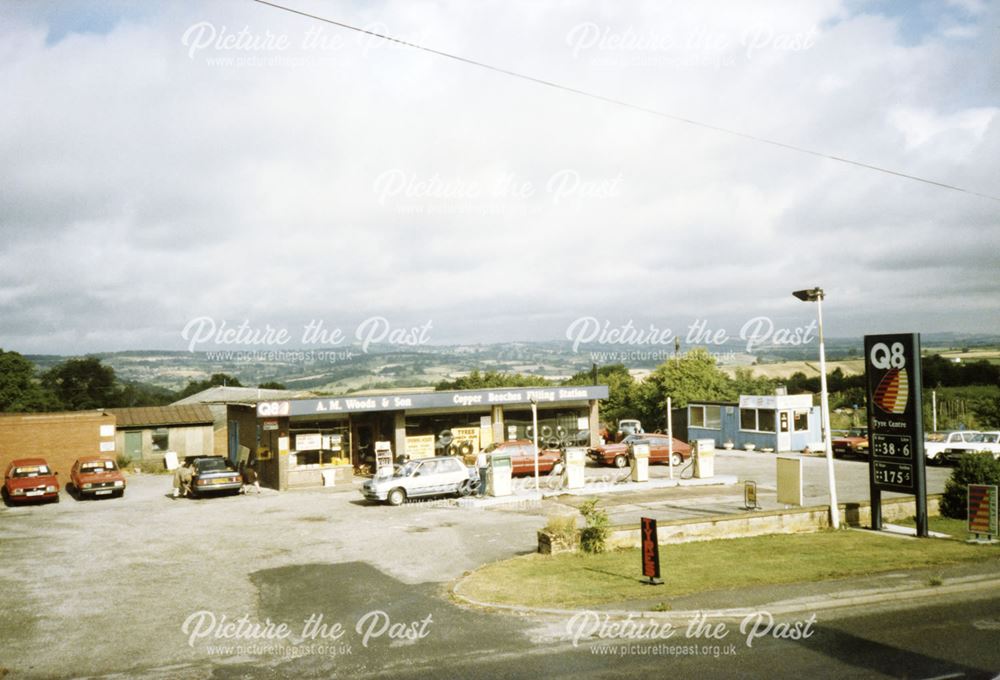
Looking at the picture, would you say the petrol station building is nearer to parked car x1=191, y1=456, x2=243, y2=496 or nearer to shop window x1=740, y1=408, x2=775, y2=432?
parked car x1=191, y1=456, x2=243, y2=496

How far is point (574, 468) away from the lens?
25250 mm

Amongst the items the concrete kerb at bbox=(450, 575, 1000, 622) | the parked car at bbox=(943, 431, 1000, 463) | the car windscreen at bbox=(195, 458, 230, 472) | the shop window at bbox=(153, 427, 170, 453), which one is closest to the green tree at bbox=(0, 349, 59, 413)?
the shop window at bbox=(153, 427, 170, 453)

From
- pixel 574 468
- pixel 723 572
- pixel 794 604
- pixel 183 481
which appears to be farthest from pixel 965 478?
pixel 183 481

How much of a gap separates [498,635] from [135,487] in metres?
28.0

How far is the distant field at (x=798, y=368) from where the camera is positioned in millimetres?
93500

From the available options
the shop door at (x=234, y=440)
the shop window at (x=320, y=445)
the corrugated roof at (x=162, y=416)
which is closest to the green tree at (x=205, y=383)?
the corrugated roof at (x=162, y=416)

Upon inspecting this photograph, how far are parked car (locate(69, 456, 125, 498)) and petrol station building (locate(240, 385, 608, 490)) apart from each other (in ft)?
18.6

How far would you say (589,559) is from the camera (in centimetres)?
1423

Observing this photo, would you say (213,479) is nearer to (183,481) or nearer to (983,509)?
(183,481)

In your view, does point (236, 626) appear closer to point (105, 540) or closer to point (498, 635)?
point (498, 635)

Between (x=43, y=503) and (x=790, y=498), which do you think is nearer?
(x=790, y=498)

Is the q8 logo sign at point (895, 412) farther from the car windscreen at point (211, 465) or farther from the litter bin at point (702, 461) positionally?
the car windscreen at point (211, 465)

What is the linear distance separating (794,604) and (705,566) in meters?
2.73

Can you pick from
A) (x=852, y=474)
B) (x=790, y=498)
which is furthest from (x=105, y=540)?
(x=852, y=474)
